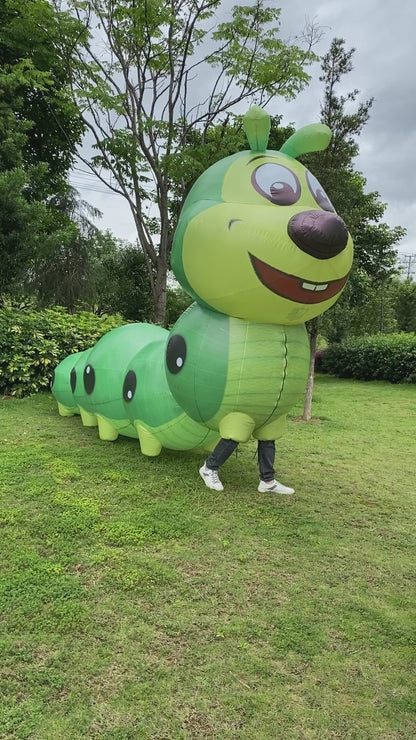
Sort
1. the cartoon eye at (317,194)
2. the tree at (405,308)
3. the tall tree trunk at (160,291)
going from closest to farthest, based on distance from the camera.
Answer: the cartoon eye at (317,194) < the tall tree trunk at (160,291) < the tree at (405,308)

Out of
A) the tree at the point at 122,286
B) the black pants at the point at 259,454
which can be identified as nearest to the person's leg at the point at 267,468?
the black pants at the point at 259,454

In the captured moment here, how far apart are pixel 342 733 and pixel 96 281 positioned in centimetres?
1504

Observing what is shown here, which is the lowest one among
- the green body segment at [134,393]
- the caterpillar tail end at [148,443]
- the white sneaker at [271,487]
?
the white sneaker at [271,487]

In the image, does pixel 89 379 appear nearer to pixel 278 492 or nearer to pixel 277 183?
pixel 278 492

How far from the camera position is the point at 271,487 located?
500cm

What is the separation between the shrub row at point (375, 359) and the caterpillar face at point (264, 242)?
12.2 metres

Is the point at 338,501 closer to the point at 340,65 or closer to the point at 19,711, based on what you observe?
the point at 19,711

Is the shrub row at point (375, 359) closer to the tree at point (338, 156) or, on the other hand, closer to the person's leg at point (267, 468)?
the tree at point (338, 156)

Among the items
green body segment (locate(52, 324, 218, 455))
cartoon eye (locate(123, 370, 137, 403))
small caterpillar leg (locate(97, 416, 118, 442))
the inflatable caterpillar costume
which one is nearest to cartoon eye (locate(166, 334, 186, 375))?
the inflatable caterpillar costume

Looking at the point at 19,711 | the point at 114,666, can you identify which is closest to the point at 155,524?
the point at 114,666

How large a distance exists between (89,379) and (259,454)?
239cm

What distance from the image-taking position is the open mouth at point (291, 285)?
3.89 m

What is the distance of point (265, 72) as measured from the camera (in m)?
10.9

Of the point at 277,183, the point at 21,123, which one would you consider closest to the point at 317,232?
the point at 277,183
